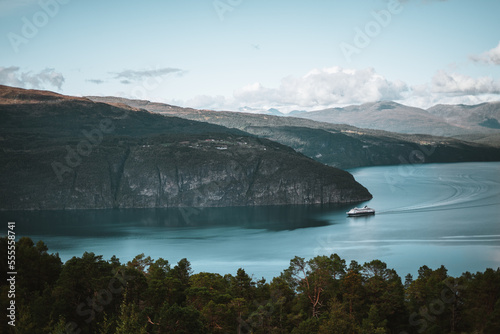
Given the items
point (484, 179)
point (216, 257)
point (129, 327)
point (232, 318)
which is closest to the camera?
point (129, 327)

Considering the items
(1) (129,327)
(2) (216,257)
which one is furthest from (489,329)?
(2) (216,257)

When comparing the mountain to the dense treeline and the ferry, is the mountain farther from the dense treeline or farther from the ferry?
the dense treeline

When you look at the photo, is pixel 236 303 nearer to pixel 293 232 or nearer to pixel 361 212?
pixel 293 232

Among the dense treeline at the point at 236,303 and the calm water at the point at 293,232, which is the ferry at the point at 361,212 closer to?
the calm water at the point at 293,232

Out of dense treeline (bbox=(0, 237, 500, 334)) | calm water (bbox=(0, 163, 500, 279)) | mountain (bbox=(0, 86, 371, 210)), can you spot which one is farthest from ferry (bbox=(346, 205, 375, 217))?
dense treeline (bbox=(0, 237, 500, 334))

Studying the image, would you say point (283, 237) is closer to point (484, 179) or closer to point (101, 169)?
point (101, 169)

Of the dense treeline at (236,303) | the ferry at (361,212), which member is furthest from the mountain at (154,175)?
the dense treeline at (236,303)
